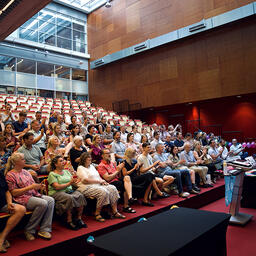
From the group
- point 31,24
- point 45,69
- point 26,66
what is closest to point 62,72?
point 45,69

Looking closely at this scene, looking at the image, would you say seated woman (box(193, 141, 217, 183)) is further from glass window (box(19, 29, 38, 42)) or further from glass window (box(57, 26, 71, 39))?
glass window (box(57, 26, 71, 39))

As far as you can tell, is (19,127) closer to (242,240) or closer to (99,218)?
(99,218)

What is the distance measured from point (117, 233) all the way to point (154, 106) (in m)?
9.77

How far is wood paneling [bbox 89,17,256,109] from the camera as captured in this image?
27.4 feet

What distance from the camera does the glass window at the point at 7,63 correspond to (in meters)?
11.2

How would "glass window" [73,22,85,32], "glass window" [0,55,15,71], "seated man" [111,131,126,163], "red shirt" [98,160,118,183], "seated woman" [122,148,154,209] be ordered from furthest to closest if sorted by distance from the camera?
"glass window" [73,22,85,32] → "glass window" [0,55,15,71] → "seated man" [111,131,126,163] → "seated woman" [122,148,154,209] → "red shirt" [98,160,118,183]

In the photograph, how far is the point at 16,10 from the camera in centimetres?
558

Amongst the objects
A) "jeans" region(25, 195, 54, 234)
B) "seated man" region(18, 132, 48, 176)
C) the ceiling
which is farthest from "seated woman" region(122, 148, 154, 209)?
the ceiling

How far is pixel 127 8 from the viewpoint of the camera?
11.8 metres

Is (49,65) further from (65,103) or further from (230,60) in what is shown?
(230,60)

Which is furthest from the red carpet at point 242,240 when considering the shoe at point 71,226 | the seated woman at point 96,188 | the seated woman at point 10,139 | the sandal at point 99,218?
the seated woman at point 10,139

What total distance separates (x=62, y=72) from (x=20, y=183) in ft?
38.0

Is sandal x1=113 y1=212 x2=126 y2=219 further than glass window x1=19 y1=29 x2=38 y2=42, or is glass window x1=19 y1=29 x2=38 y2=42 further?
glass window x1=19 y1=29 x2=38 y2=42

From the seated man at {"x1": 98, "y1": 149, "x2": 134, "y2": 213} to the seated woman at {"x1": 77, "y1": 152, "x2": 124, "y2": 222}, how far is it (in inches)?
8.0
